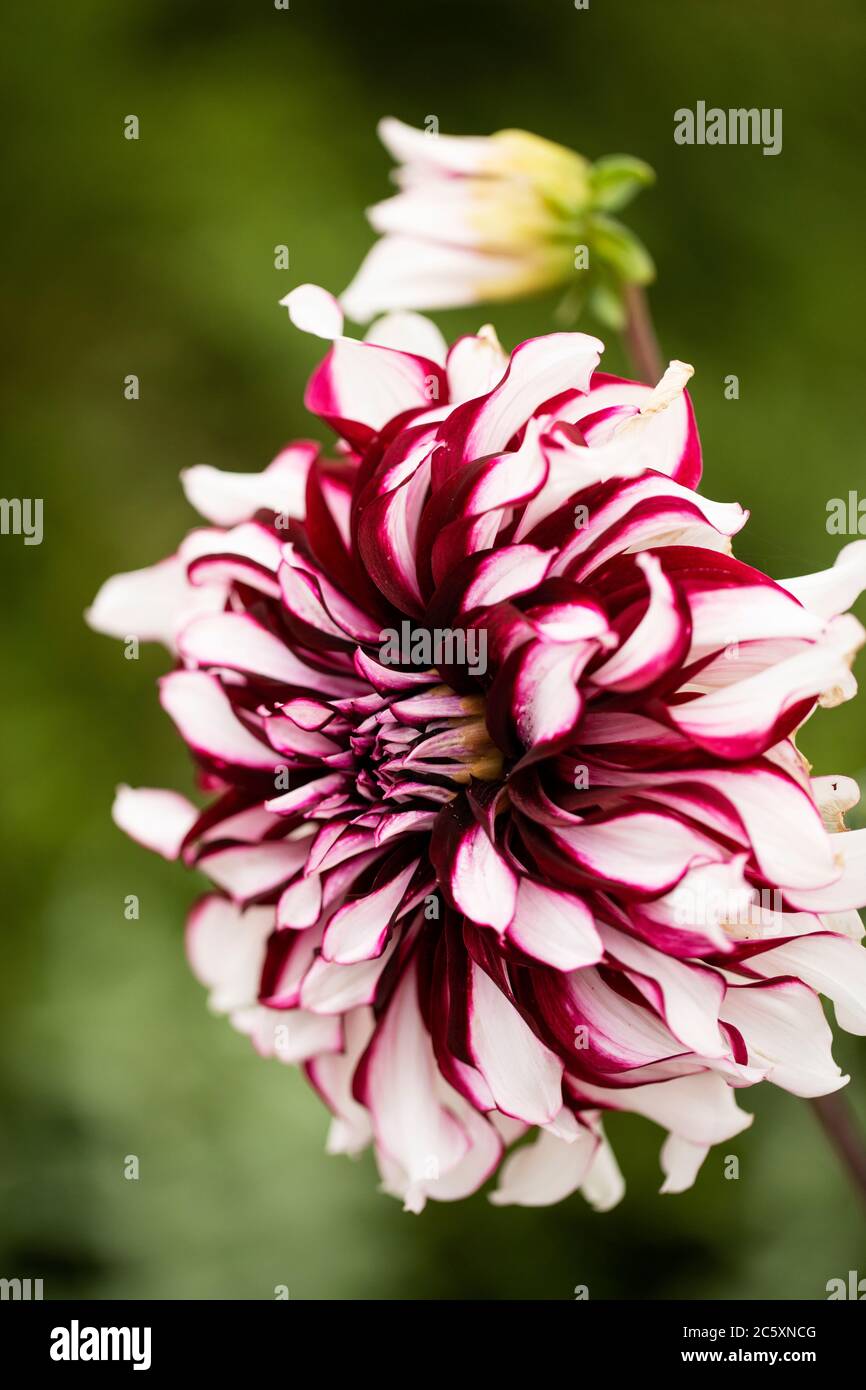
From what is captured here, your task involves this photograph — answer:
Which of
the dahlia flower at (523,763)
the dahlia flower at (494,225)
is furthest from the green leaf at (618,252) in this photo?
the dahlia flower at (523,763)

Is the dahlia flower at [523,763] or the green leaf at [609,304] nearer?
the dahlia flower at [523,763]

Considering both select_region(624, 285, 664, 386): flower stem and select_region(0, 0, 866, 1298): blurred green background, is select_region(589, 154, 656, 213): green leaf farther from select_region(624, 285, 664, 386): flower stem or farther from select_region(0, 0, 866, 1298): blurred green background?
select_region(0, 0, 866, 1298): blurred green background

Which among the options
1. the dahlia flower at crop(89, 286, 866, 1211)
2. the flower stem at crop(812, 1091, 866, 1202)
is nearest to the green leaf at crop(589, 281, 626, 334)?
the dahlia flower at crop(89, 286, 866, 1211)

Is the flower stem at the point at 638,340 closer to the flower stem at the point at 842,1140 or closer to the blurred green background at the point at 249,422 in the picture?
the blurred green background at the point at 249,422

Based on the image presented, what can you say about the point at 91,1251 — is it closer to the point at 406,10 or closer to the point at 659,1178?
the point at 659,1178
